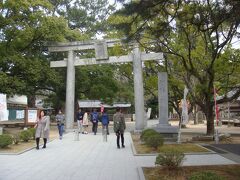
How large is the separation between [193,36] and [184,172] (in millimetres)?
11990

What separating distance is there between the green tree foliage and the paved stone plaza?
13.1ft

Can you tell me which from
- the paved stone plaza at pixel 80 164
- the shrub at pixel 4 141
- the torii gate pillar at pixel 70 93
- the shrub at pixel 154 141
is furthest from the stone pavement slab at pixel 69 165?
the torii gate pillar at pixel 70 93

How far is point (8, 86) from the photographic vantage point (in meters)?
29.8

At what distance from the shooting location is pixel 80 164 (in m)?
12.7

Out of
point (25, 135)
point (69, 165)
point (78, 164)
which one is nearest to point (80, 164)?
point (78, 164)

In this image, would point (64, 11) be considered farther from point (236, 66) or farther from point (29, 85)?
point (236, 66)

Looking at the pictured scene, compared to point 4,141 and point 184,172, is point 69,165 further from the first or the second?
point 4,141

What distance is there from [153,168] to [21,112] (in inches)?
1174

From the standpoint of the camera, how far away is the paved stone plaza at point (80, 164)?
1048 cm

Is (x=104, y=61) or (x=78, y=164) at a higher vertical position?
(x=104, y=61)

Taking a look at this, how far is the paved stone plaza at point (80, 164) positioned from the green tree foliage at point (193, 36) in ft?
13.1

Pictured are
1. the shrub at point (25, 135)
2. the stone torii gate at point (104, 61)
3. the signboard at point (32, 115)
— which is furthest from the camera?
the signboard at point (32, 115)

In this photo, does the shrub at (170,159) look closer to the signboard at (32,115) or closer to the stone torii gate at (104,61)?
the stone torii gate at (104,61)

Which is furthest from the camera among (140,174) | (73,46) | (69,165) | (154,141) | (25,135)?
(73,46)
